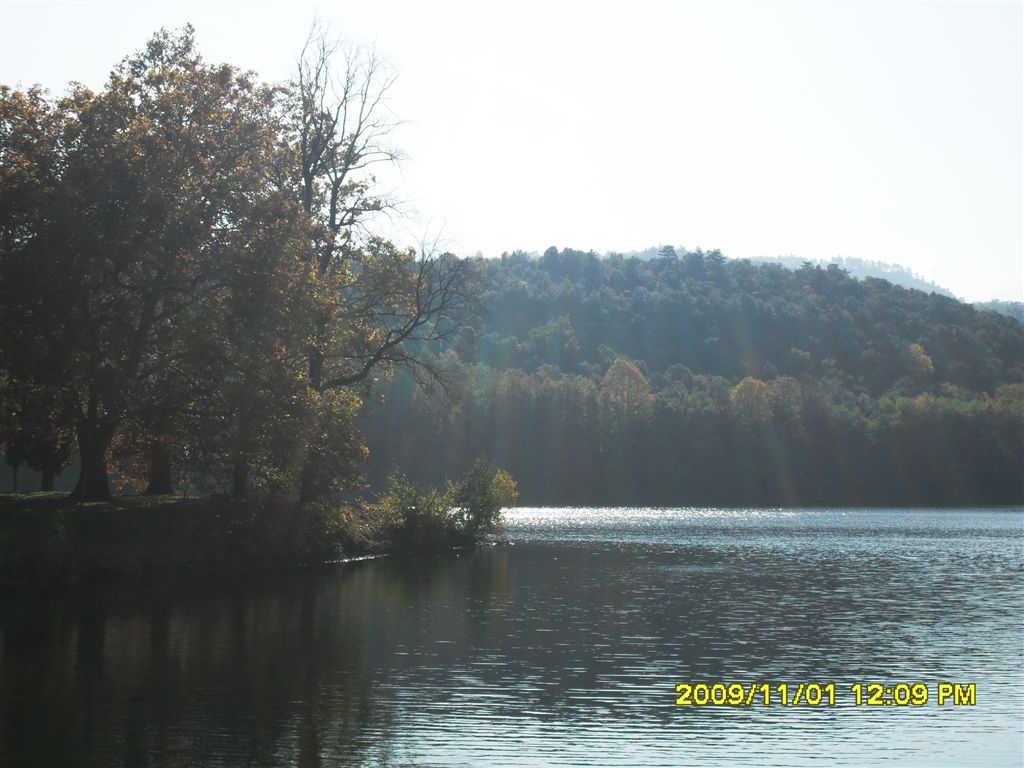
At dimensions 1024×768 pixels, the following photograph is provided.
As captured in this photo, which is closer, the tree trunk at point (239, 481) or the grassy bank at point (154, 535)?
the grassy bank at point (154, 535)

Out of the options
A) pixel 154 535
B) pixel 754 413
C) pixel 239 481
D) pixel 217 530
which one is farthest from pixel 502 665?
pixel 754 413

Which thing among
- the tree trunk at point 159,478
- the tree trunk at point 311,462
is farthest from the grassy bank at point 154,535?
the tree trunk at point 159,478

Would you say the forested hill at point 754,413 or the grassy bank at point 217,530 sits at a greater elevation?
the forested hill at point 754,413

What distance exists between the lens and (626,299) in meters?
170

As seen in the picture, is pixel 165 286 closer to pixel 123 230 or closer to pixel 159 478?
pixel 123 230

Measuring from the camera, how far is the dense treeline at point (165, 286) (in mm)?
31969

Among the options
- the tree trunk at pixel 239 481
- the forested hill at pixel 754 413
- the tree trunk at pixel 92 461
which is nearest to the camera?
the tree trunk at pixel 92 461

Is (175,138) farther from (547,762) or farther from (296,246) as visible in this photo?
(547,762)
